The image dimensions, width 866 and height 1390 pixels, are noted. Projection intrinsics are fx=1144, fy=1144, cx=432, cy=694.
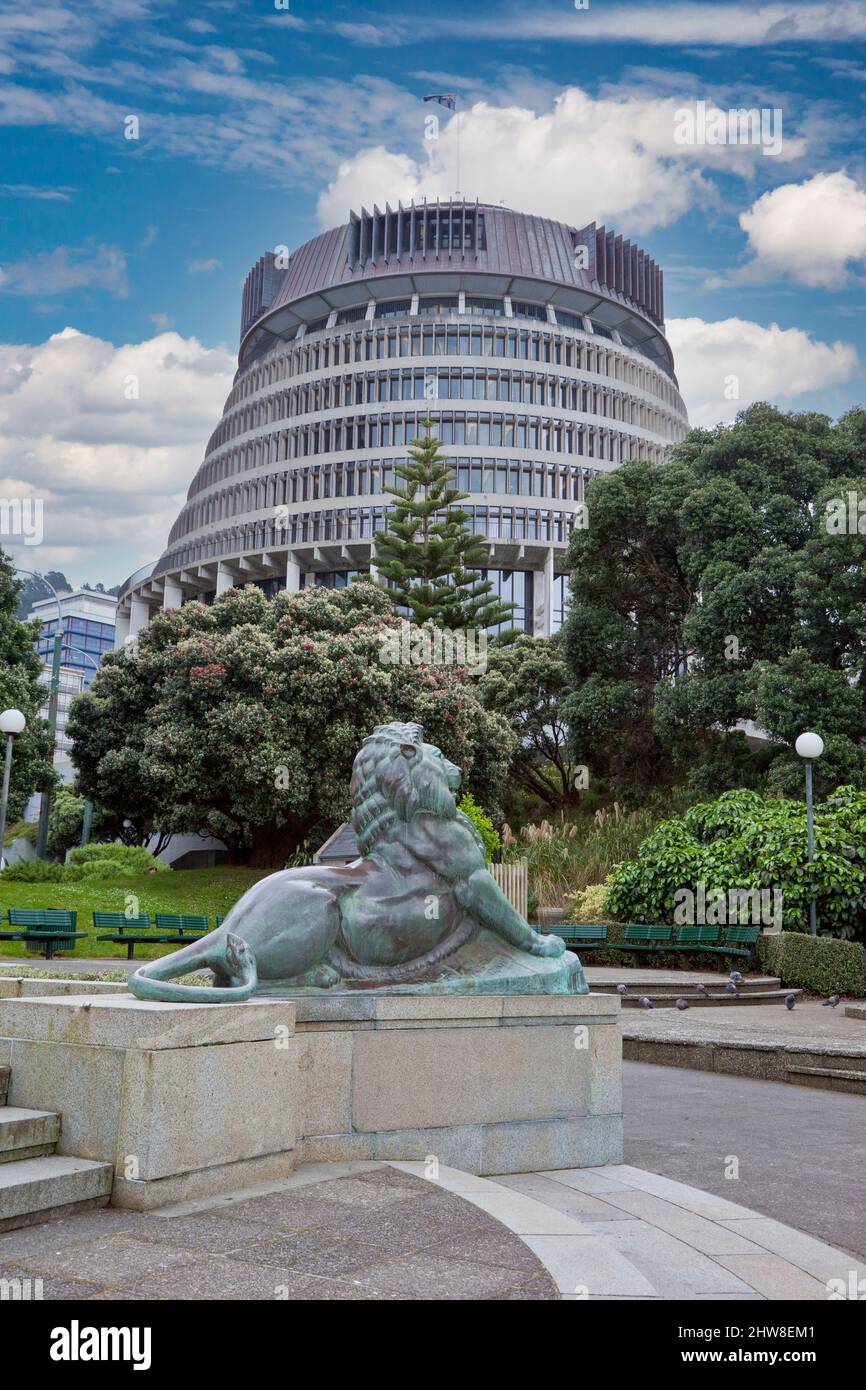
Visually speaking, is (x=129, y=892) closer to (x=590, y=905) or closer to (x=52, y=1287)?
(x=590, y=905)

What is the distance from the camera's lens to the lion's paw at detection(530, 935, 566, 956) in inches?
237

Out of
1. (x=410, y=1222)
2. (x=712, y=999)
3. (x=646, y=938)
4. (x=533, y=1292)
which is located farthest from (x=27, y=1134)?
(x=646, y=938)

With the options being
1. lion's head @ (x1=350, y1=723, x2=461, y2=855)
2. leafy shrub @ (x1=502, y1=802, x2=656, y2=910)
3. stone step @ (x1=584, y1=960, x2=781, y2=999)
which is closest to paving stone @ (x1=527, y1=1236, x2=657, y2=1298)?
lion's head @ (x1=350, y1=723, x2=461, y2=855)

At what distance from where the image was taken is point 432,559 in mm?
47750

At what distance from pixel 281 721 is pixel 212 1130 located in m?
23.0

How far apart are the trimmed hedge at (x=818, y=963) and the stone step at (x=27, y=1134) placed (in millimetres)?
16004

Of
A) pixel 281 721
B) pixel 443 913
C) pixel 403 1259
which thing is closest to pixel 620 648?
pixel 281 721

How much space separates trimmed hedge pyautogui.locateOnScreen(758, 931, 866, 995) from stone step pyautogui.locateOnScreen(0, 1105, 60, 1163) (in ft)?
52.5

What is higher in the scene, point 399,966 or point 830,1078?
point 399,966

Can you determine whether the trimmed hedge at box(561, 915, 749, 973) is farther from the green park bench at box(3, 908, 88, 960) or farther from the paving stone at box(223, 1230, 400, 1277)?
the paving stone at box(223, 1230, 400, 1277)

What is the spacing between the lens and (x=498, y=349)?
212 ft

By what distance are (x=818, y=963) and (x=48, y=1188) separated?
16500mm

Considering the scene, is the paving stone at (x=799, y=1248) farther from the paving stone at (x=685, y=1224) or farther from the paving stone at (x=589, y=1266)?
the paving stone at (x=589, y=1266)

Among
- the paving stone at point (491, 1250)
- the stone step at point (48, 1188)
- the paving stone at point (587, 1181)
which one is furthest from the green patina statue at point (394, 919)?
the paving stone at point (491, 1250)
